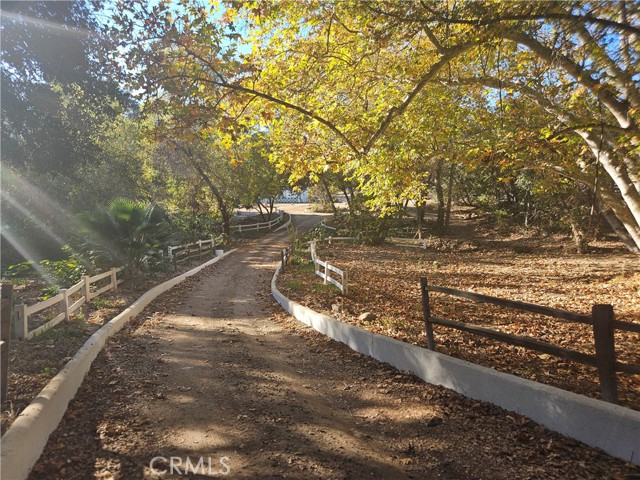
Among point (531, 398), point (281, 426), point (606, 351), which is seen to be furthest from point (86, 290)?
point (606, 351)

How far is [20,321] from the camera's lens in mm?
6250

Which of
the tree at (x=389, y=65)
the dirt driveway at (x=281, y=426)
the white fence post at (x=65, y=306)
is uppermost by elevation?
the tree at (x=389, y=65)

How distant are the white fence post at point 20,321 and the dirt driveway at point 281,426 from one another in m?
1.23

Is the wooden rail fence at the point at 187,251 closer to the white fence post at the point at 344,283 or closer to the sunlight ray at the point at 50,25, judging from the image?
the sunlight ray at the point at 50,25

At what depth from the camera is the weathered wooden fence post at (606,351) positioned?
3.66 meters

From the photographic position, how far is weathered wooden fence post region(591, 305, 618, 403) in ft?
12.0

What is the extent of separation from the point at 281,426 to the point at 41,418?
2178 mm

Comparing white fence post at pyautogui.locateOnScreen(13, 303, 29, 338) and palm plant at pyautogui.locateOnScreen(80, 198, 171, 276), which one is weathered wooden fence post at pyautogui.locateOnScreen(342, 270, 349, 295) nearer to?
palm plant at pyautogui.locateOnScreen(80, 198, 171, 276)

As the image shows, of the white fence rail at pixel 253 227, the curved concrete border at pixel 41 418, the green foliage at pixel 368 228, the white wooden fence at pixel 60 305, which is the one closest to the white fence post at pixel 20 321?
the white wooden fence at pixel 60 305

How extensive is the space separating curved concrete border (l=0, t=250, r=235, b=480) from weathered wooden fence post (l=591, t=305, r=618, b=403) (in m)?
4.86

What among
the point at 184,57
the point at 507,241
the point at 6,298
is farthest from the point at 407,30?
the point at 507,241

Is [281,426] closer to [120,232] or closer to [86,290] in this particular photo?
[86,290]

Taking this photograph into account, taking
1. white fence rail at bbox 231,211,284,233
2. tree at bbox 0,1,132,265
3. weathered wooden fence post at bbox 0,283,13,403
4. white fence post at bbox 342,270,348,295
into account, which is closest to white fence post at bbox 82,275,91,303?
tree at bbox 0,1,132,265

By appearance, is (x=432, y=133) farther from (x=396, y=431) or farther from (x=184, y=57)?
(x=396, y=431)
